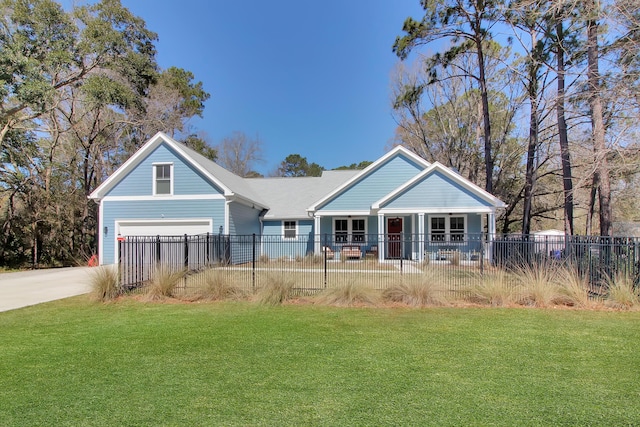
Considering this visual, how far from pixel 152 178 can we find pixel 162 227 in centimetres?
267

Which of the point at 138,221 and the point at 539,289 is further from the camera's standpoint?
the point at 138,221

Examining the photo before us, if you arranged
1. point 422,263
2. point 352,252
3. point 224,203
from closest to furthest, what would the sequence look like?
point 422,263
point 224,203
point 352,252

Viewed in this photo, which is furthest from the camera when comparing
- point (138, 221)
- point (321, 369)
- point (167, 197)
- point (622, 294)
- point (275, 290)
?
point (138, 221)

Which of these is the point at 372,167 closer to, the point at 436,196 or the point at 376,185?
the point at 376,185

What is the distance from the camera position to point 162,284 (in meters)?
9.63

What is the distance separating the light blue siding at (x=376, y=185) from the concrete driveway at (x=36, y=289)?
12098 millimetres

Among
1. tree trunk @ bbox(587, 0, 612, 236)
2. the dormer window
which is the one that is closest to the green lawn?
tree trunk @ bbox(587, 0, 612, 236)

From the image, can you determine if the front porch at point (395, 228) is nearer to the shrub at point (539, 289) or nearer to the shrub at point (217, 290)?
the shrub at point (539, 289)

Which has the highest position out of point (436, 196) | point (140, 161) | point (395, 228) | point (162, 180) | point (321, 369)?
point (140, 161)

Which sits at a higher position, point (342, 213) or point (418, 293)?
point (342, 213)

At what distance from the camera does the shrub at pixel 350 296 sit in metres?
8.92

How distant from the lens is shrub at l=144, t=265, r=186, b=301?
9.57 meters

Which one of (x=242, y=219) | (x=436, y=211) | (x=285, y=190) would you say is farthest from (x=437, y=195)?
(x=285, y=190)

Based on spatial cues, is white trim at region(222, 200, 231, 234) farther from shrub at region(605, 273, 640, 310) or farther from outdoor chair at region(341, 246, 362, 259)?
shrub at region(605, 273, 640, 310)
